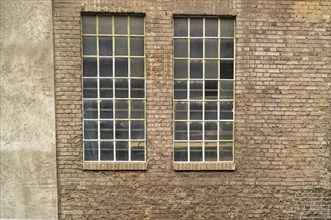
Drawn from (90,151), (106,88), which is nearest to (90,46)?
(106,88)

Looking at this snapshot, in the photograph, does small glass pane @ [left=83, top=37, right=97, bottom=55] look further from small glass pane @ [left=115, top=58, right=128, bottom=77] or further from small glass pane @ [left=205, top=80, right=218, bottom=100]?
small glass pane @ [left=205, top=80, right=218, bottom=100]

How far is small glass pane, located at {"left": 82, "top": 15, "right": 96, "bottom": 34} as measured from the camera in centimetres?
611

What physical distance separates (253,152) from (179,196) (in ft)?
5.47

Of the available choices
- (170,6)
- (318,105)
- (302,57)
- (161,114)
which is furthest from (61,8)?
(318,105)

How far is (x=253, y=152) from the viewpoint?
6.21 metres

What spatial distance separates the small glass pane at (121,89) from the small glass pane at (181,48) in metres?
1.14

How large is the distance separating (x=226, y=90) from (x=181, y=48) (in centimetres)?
121

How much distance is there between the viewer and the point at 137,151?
629cm

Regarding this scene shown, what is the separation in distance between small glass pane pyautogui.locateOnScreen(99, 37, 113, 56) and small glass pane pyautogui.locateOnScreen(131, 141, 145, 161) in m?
1.82

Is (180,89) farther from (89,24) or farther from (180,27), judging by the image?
(89,24)

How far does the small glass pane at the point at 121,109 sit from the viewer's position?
6.23 m

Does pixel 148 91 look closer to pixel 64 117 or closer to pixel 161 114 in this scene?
pixel 161 114

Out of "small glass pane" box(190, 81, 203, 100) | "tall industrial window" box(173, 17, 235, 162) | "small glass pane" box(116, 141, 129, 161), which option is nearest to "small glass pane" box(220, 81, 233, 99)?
"tall industrial window" box(173, 17, 235, 162)

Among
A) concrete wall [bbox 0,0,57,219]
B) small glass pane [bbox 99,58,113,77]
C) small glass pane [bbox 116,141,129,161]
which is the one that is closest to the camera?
concrete wall [bbox 0,0,57,219]
